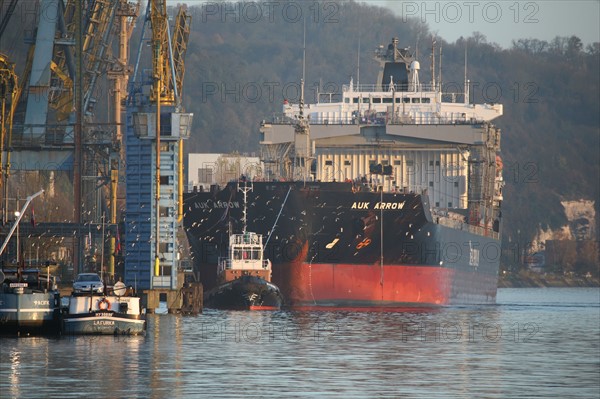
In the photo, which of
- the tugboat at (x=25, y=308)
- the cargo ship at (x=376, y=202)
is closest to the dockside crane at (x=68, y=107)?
the cargo ship at (x=376, y=202)

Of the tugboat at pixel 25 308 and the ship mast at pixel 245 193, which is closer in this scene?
the tugboat at pixel 25 308

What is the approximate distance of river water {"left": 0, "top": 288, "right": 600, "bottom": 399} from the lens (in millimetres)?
41719

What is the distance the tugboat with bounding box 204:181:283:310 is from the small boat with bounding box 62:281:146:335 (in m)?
22.3

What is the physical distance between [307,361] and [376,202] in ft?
130

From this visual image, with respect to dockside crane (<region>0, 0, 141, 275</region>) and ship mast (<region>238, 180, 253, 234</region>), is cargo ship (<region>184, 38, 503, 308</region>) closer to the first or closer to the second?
ship mast (<region>238, 180, 253, 234</region>)

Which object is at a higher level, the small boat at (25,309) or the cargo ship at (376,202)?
the cargo ship at (376,202)

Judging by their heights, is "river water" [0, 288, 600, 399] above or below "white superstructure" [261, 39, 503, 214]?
below

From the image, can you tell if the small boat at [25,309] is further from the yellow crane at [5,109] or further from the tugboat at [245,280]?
the yellow crane at [5,109]

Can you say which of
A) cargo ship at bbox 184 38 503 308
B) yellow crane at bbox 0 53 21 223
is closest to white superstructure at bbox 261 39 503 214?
cargo ship at bbox 184 38 503 308

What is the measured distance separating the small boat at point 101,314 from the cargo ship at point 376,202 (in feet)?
95.8

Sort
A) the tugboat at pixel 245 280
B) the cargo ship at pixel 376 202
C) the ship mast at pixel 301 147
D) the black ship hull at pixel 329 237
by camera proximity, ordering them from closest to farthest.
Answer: the tugboat at pixel 245 280 → the black ship hull at pixel 329 237 → the cargo ship at pixel 376 202 → the ship mast at pixel 301 147

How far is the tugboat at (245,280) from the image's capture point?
8138 cm

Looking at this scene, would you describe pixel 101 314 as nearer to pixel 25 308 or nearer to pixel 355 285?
pixel 25 308

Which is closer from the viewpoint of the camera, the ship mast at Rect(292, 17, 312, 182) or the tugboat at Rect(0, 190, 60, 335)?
the tugboat at Rect(0, 190, 60, 335)
